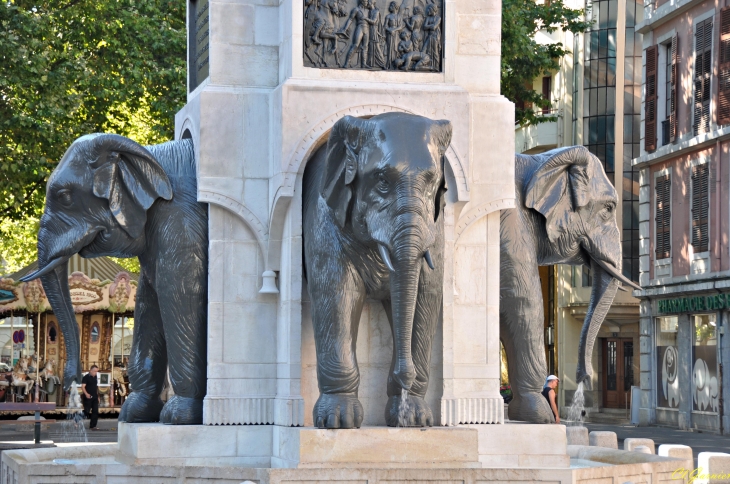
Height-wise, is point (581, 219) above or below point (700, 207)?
below

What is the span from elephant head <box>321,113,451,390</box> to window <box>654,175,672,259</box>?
98.2 feet

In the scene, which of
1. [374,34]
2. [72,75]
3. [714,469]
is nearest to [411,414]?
[374,34]

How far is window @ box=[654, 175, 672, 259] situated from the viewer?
40.2 meters

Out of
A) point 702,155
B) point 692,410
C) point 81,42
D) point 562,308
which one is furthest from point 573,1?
point 81,42

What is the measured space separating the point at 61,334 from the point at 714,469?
2735 cm

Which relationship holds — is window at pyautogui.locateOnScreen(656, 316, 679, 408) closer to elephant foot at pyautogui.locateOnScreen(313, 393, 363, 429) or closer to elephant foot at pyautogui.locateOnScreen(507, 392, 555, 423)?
elephant foot at pyautogui.locateOnScreen(507, 392, 555, 423)

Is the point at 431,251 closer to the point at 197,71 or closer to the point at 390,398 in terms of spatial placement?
the point at 390,398

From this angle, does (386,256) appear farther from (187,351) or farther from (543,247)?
(543,247)

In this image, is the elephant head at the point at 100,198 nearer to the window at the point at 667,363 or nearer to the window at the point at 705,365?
the window at the point at 705,365

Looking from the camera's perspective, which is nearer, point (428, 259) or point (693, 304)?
point (428, 259)

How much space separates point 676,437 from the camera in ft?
111

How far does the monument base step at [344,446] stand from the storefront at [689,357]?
23802 millimetres

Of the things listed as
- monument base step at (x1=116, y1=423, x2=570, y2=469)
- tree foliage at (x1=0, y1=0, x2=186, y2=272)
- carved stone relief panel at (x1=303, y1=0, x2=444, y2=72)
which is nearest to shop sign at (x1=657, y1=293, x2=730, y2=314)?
tree foliage at (x1=0, y1=0, x2=186, y2=272)

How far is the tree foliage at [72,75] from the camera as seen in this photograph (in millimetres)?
30031
